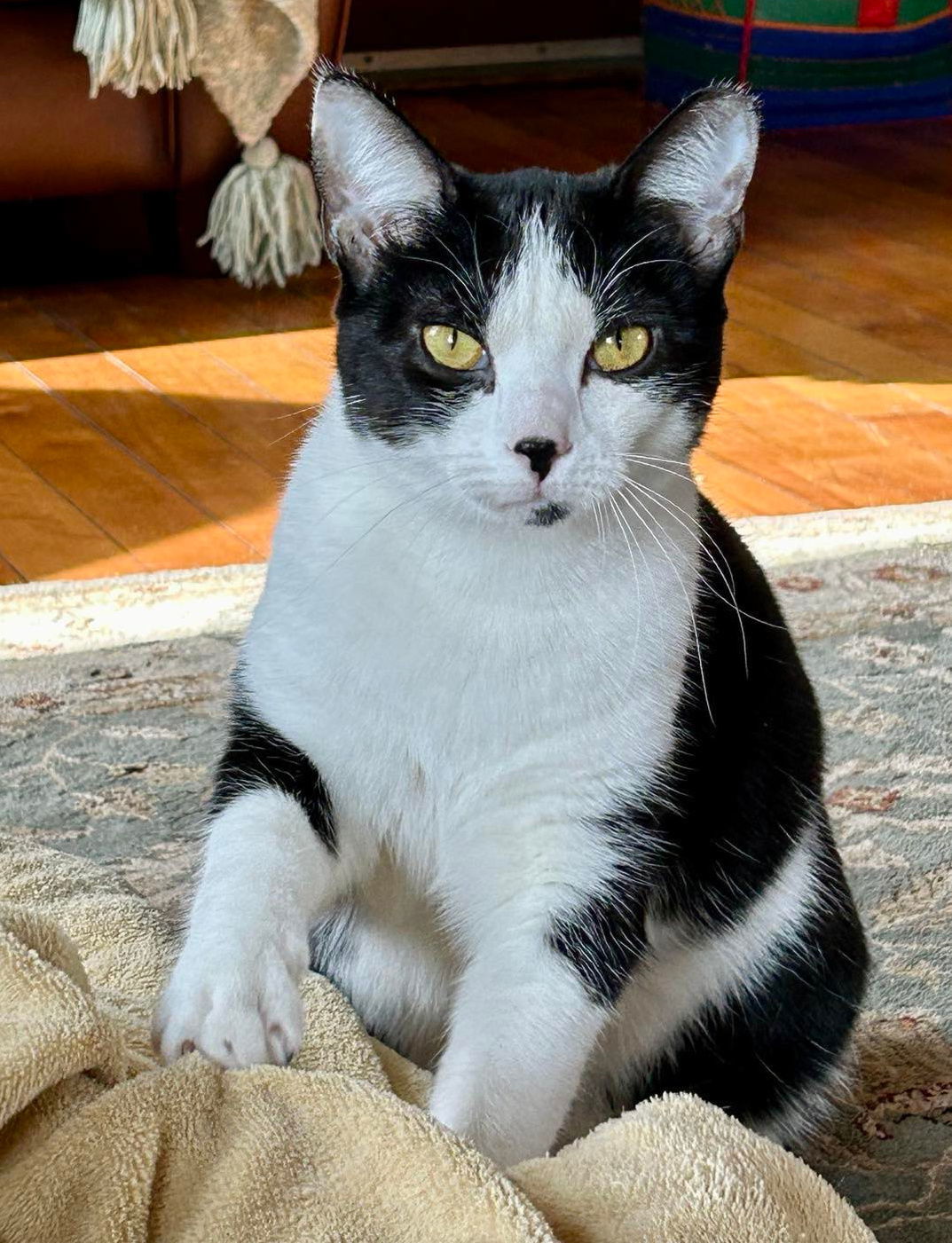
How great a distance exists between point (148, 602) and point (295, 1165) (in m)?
1.10

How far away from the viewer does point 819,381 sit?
245 centimetres

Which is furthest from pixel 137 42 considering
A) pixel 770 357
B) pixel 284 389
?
pixel 770 357

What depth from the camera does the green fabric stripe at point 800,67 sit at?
12.1ft

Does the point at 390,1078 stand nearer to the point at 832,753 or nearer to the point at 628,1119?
the point at 628,1119

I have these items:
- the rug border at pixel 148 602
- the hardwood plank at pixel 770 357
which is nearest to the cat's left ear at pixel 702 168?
the rug border at pixel 148 602

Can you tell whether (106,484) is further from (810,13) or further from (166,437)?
(810,13)

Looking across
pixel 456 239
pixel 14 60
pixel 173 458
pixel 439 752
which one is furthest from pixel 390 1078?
pixel 14 60

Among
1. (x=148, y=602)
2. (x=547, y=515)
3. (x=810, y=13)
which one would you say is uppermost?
(x=547, y=515)

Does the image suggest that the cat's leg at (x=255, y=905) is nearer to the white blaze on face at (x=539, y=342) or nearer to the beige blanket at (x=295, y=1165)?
the beige blanket at (x=295, y=1165)

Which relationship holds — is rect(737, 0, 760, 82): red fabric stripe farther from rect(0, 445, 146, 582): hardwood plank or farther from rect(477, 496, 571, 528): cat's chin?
rect(477, 496, 571, 528): cat's chin

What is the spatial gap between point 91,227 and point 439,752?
221 cm

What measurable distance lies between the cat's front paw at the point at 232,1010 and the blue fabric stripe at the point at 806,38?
321 centimetres

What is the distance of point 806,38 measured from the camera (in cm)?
360

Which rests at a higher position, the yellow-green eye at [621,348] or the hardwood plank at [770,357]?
the yellow-green eye at [621,348]
